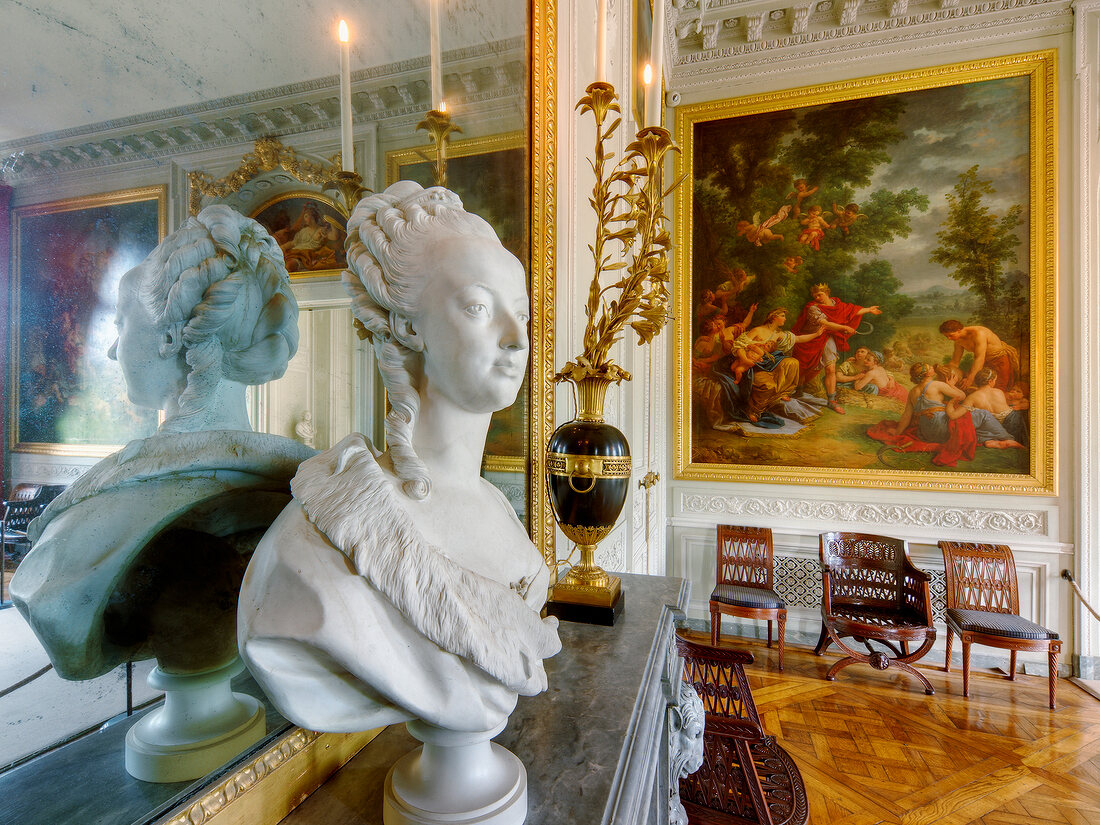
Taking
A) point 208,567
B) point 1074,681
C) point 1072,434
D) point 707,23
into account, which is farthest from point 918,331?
point 208,567

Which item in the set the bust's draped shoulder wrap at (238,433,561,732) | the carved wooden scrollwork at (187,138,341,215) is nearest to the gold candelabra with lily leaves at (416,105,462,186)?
the carved wooden scrollwork at (187,138,341,215)

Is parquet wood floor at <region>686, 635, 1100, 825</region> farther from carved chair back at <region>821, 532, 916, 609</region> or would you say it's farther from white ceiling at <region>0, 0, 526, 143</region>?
white ceiling at <region>0, 0, 526, 143</region>

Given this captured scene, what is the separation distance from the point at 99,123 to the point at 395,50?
52 cm

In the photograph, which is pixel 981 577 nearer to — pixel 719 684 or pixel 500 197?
pixel 719 684

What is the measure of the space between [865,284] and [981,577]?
200cm

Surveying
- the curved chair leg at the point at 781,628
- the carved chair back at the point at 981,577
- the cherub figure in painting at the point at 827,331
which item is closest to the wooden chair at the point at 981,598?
the carved chair back at the point at 981,577

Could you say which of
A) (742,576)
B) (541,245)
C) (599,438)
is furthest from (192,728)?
(742,576)

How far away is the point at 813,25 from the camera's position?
376 centimetres

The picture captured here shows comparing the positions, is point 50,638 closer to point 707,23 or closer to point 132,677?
point 132,677

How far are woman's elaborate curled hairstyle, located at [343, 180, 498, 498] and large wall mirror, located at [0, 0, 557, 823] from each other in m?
0.12

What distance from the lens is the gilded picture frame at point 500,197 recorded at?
106 centimetres

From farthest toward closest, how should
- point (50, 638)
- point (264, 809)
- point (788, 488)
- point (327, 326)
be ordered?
point (788, 488) < point (327, 326) < point (264, 809) < point (50, 638)

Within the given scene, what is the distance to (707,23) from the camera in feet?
12.5

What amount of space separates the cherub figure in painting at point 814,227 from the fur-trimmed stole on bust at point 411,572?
156 inches
